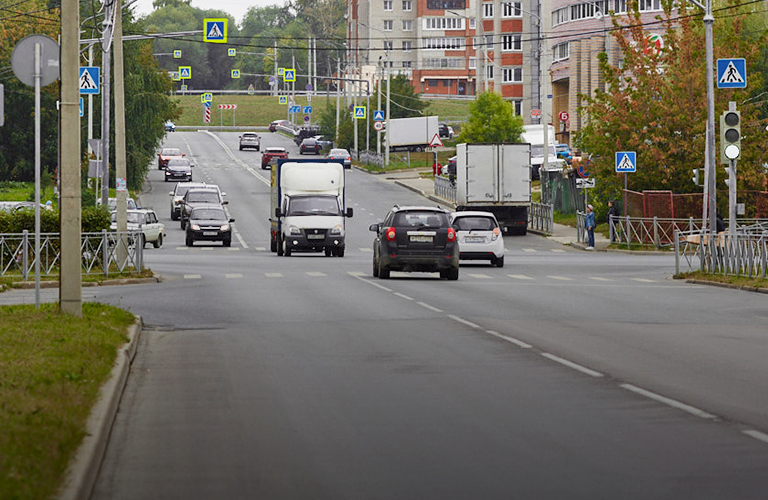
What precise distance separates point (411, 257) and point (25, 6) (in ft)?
199

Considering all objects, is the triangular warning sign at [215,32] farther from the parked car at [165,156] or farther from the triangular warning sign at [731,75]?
the parked car at [165,156]


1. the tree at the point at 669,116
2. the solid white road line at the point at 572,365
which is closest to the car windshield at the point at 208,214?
the tree at the point at 669,116

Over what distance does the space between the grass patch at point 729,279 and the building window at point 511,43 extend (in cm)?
11135

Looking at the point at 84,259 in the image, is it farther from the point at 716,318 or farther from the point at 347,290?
the point at 716,318

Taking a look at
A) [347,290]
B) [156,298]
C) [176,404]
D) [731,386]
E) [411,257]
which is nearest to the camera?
[176,404]

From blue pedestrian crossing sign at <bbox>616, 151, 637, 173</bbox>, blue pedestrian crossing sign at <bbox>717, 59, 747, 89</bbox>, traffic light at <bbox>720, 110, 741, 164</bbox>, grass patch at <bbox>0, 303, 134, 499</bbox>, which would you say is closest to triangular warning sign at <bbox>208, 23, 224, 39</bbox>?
blue pedestrian crossing sign at <bbox>616, 151, 637, 173</bbox>

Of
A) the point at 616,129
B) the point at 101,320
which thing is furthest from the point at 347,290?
the point at 616,129

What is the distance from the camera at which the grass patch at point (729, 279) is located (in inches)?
1111

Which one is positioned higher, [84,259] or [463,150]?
[463,150]

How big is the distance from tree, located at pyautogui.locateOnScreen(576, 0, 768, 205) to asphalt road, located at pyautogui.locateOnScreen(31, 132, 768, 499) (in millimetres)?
25104

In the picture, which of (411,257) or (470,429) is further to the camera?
(411,257)

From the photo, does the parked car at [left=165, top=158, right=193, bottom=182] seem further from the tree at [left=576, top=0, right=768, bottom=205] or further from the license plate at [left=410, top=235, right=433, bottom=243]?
the license plate at [left=410, top=235, right=433, bottom=243]

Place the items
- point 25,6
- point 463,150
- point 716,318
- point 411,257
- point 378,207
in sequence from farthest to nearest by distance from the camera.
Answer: point 25,6, point 378,207, point 463,150, point 411,257, point 716,318

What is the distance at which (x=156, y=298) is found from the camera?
24203 mm
